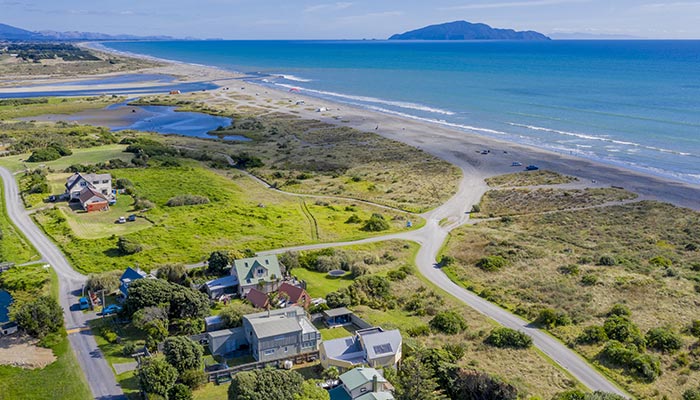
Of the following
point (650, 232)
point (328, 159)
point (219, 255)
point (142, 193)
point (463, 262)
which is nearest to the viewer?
point (219, 255)

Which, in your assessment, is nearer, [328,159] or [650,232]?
[650,232]

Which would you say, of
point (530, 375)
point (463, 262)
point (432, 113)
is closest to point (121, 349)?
point (530, 375)

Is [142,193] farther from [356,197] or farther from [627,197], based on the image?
[627,197]

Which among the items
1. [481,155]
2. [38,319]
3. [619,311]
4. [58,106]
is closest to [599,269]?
[619,311]

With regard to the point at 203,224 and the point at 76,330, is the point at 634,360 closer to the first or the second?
the point at 76,330

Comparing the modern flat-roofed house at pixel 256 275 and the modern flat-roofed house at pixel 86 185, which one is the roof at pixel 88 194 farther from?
the modern flat-roofed house at pixel 256 275

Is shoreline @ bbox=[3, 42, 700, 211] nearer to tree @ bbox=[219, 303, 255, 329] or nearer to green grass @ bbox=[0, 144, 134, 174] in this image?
green grass @ bbox=[0, 144, 134, 174]
